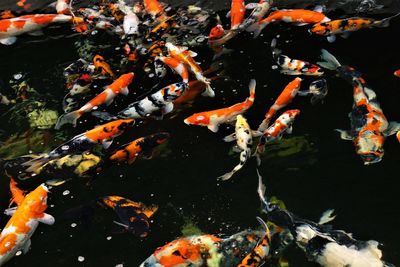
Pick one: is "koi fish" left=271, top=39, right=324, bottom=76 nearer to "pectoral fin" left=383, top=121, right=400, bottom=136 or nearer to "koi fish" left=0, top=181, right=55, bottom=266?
"pectoral fin" left=383, top=121, right=400, bottom=136

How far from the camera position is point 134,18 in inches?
273

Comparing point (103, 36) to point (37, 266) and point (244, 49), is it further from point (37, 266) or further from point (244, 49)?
point (37, 266)

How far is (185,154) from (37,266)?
1.70 meters

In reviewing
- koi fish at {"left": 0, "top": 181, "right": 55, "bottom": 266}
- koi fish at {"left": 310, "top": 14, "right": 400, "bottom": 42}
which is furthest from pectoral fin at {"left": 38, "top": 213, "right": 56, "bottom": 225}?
koi fish at {"left": 310, "top": 14, "right": 400, "bottom": 42}

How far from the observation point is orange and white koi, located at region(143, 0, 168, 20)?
7.07 meters

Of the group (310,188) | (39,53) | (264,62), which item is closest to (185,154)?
(310,188)

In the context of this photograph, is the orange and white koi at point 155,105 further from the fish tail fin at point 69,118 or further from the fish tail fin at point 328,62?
the fish tail fin at point 328,62

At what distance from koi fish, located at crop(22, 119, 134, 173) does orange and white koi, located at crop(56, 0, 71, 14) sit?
2991mm

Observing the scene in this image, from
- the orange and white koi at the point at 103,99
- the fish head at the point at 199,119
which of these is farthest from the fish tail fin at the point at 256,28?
the fish head at the point at 199,119

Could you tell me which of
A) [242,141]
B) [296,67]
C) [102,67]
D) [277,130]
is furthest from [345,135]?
[102,67]

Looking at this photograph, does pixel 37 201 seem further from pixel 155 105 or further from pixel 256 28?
pixel 256 28

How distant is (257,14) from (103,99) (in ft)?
7.49

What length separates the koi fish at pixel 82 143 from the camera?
203 inches

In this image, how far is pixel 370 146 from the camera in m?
4.69
